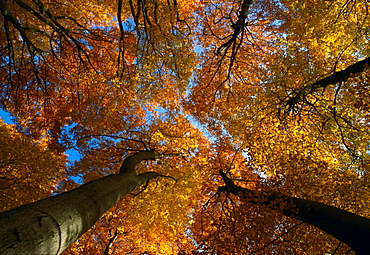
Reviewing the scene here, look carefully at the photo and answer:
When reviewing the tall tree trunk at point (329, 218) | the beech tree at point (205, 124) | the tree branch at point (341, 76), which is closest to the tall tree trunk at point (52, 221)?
the beech tree at point (205, 124)

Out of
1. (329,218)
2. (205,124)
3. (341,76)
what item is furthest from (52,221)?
(205,124)

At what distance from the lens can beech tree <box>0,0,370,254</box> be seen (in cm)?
371

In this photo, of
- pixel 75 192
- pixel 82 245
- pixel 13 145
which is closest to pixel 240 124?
pixel 75 192

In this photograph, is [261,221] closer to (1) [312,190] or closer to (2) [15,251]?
(1) [312,190]

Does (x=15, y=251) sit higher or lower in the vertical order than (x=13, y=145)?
lower

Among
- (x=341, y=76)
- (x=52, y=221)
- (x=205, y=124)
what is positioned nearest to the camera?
(x=52, y=221)

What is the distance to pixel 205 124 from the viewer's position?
1126 cm

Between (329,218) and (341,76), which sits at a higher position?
(341,76)

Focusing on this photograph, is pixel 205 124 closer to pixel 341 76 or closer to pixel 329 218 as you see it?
pixel 341 76

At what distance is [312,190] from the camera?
566 cm

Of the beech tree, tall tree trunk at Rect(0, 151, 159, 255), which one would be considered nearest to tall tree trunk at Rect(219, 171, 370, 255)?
the beech tree

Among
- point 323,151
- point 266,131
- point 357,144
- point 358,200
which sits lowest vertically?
point 358,200

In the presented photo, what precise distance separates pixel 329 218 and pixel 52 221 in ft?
12.5

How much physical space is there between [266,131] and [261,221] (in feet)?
10.2
